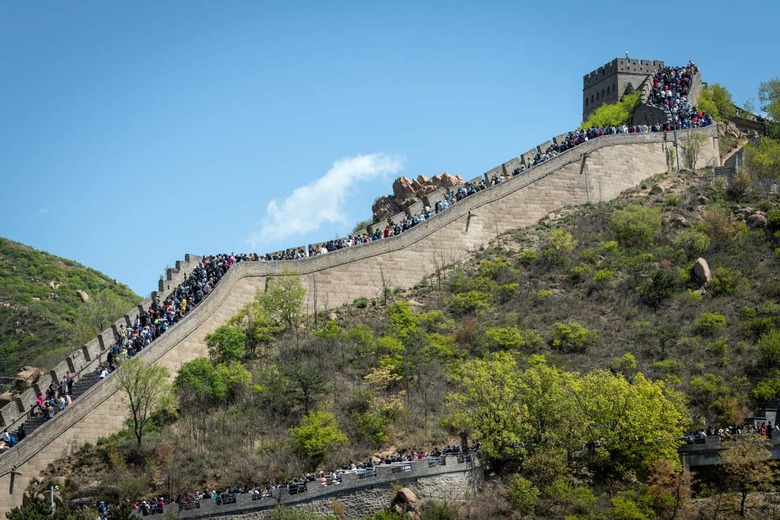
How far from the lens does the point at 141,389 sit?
53.7 m

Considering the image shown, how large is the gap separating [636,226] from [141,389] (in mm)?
28031

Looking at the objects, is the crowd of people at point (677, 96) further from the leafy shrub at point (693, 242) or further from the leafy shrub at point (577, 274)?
the leafy shrub at point (577, 274)

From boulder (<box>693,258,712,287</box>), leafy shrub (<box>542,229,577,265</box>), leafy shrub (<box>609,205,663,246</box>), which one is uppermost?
leafy shrub (<box>609,205,663,246</box>)

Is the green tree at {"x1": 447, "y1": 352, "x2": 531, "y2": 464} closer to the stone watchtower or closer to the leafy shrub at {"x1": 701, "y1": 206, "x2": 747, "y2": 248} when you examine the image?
the leafy shrub at {"x1": 701, "y1": 206, "x2": 747, "y2": 248}

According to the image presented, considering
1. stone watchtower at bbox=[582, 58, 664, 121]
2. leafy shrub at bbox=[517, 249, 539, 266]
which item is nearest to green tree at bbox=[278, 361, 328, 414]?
leafy shrub at bbox=[517, 249, 539, 266]

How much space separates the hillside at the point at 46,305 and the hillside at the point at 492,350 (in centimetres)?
1783

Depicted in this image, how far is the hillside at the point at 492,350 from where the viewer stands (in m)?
51.2

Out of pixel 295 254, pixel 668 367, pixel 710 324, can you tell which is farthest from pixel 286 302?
pixel 710 324

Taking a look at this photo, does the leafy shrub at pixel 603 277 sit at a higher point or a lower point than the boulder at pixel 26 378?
higher

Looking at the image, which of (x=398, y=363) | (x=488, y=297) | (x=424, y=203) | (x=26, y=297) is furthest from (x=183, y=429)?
(x=26, y=297)

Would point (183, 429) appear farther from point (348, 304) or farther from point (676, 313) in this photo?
point (676, 313)

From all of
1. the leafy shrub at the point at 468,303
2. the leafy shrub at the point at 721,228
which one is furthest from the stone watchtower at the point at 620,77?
the leafy shrub at the point at 468,303

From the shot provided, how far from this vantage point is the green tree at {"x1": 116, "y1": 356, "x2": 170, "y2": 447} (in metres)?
53.5

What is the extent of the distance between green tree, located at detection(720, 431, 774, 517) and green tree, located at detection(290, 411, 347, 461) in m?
14.7
